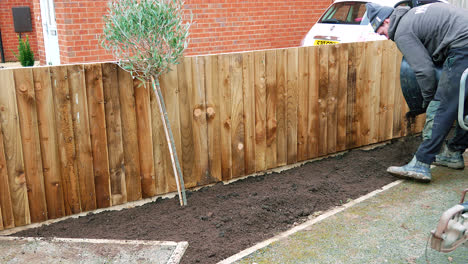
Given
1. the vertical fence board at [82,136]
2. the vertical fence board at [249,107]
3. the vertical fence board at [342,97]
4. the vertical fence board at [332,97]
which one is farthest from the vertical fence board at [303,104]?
the vertical fence board at [82,136]

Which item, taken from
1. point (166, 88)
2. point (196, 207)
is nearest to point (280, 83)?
point (166, 88)

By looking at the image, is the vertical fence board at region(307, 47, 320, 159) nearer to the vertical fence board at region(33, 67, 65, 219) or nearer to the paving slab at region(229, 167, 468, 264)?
the paving slab at region(229, 167, 468, 264)

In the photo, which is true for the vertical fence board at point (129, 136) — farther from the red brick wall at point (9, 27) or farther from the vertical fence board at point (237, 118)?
the red brick wall at point (9, 27)

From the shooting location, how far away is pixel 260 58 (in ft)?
17.7

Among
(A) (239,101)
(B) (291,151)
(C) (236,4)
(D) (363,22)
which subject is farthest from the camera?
(C) (236,4)

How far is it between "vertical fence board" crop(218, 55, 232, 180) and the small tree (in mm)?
779

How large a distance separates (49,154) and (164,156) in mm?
1133

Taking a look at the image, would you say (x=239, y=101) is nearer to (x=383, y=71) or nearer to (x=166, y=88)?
A: (x=166, y=88)

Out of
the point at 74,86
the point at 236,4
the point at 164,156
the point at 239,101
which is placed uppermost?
the point at 236,4

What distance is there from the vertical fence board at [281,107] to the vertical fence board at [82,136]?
225cm

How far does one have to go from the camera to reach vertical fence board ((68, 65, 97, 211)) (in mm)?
4371

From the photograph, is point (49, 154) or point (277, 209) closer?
point (49, 154)

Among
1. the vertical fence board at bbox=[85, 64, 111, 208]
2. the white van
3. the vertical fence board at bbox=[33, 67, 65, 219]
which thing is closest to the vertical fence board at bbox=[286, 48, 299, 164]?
the vertical fence board at bbox=[85, 64, 111, 208]

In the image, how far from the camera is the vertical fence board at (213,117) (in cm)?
507
